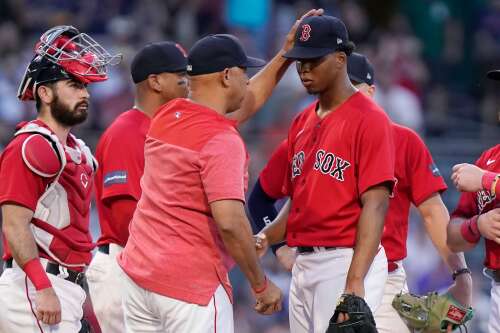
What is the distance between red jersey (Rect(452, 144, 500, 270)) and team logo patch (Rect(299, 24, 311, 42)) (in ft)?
3.83

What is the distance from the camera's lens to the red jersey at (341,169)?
Answer: 559 cm

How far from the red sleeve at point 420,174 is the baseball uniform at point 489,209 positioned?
29 cm

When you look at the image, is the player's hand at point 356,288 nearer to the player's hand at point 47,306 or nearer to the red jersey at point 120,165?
the player's hand at point 47,306

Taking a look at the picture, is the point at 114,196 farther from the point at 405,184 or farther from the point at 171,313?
the point at 405,184

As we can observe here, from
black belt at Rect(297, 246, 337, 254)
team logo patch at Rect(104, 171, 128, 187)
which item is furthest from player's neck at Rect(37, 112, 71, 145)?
black belt at Rect(297, 246, 337, 254)

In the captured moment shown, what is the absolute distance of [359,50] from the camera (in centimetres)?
1480

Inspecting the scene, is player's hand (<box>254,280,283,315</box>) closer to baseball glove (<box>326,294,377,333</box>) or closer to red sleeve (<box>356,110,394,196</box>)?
baseball glove (<box>326,294,377,333</box>)

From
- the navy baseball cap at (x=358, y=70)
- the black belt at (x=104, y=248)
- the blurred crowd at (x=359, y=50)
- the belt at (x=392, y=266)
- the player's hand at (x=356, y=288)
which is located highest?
the navy baseball cap at (x=358, y=70)

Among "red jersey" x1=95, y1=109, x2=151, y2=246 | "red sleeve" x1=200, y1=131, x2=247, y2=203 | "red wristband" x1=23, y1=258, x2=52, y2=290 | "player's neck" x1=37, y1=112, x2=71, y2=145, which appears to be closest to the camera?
"red sleeve" x1=200, y1=131, x2=247, y2=203

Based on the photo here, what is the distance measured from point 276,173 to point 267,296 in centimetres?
120

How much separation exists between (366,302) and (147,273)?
3.57 ft

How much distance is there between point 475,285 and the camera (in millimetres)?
11680

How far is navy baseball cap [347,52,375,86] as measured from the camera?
6.57 meters

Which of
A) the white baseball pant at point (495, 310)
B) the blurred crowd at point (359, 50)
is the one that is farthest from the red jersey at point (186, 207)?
the blurred crowd at point (359, 50)
